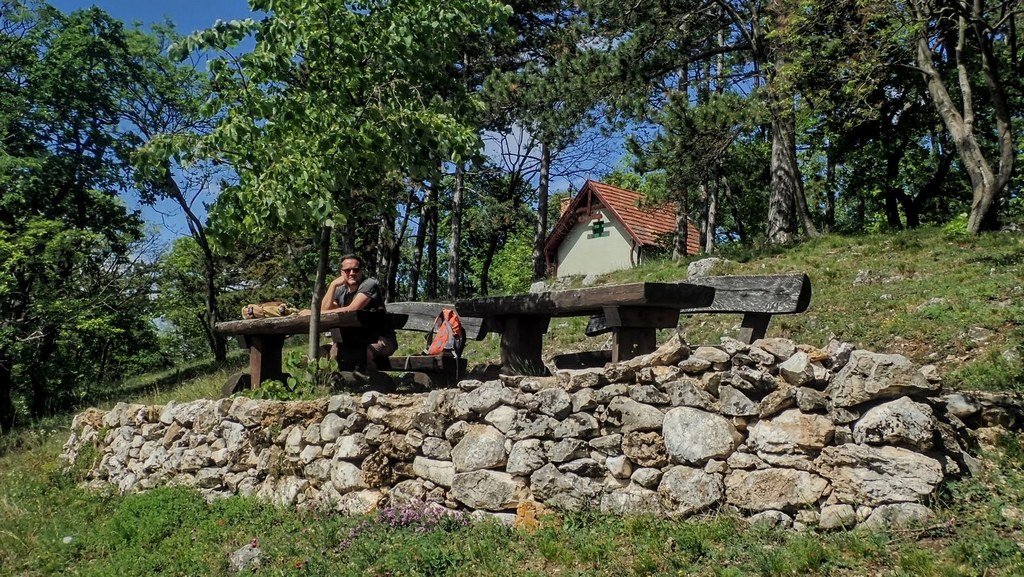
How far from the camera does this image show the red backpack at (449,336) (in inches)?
263

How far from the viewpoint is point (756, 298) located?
5.11 metres

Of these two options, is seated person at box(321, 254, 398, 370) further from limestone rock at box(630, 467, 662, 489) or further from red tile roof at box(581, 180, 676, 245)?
red tile roof at box(581, 180, 676, 245)

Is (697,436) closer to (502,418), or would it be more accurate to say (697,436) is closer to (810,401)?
(810,401)

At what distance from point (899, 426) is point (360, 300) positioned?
4.66 metres

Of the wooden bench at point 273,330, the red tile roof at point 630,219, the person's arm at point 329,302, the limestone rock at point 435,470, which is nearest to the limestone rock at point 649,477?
the limestone rock at point 435,470

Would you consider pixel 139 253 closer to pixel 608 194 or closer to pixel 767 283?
pixel 767 283

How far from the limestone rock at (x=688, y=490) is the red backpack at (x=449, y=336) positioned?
124 inches

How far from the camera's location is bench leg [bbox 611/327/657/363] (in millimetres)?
4922

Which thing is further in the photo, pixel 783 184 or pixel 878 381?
pixel 783 184

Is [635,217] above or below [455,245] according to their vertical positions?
above

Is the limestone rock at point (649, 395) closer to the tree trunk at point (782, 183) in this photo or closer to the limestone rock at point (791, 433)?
the limestone rock at point (791, 433)

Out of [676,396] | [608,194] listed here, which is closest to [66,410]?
[676,396]

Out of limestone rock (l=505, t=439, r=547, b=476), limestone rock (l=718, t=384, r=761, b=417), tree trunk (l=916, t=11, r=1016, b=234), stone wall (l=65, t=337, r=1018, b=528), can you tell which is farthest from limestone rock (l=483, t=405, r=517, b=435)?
tree trunk (l=916, t=11, r=1016, b=234)

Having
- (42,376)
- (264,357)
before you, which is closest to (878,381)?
(264,357)
